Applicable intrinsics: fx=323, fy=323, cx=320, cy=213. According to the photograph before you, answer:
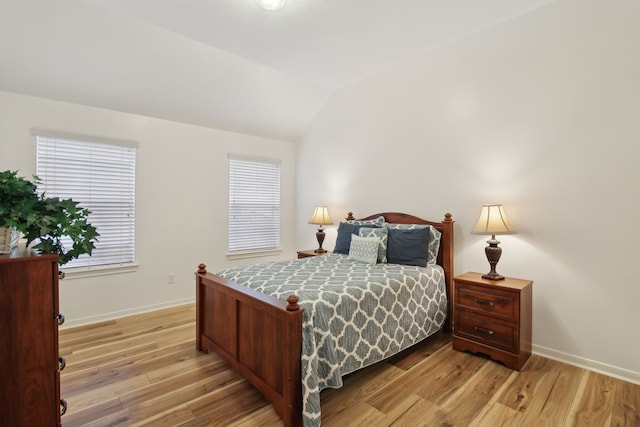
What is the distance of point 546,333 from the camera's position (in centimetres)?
275

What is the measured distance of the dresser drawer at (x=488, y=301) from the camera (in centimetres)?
251

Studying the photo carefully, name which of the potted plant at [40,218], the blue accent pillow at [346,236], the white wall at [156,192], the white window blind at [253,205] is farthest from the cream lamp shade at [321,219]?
the potted plant at [40,218]

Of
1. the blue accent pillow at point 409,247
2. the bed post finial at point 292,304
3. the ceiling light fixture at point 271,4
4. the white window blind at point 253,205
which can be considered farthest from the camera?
the white window blind at point 253,205

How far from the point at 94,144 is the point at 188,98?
1.12 meters

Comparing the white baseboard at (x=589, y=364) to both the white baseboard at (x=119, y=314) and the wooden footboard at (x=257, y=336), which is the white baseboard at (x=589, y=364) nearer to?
the wooden footboard at (x=257, y=336)

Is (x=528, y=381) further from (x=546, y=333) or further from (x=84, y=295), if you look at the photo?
(x=84, y=295)

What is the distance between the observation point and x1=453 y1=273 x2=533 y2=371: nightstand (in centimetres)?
250

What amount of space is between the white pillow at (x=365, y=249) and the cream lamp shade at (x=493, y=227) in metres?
0.95

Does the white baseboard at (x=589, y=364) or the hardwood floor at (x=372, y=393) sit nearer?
the hardwood floor at (x=372, y=393)

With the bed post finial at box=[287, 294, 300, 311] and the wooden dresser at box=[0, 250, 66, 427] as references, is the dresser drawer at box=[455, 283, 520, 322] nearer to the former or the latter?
the bed post finial at box=[287, 294, 300, 311]

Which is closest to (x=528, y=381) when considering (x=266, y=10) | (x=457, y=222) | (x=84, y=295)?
(x=457, y=222)

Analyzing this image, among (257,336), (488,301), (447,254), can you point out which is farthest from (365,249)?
(257,336)

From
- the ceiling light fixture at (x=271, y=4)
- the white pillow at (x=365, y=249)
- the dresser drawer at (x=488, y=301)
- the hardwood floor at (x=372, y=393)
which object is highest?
the ceiling light fixture at (x=271, y=4)

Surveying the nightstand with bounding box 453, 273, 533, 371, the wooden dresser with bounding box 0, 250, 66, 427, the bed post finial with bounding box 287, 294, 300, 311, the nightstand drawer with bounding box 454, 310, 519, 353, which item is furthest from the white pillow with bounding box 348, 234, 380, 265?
the wooden dresser with bounding box 0, 250, 66, 427
